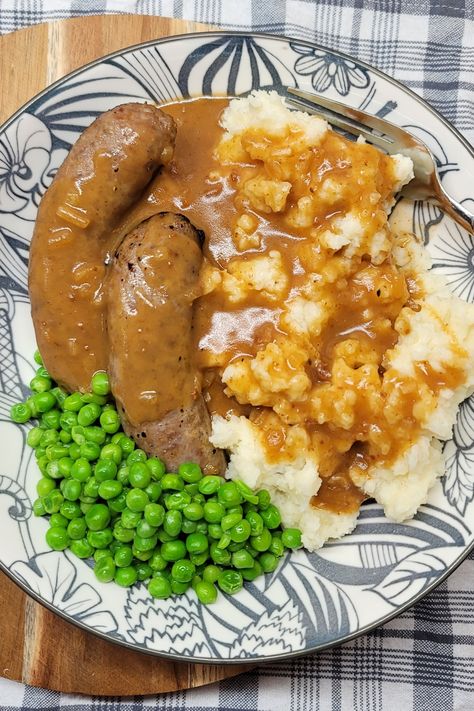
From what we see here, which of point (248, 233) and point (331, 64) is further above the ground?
point (331, 64)

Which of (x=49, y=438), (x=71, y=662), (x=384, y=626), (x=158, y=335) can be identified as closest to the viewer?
(x=158, y=335)

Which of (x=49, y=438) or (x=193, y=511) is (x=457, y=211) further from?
(x=49, y=438)

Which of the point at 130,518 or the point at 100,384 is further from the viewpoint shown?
the point at 100,384

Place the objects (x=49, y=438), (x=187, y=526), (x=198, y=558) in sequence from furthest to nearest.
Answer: (x=49, y=438) < (x=198, y=558) < (x=187, y=526)

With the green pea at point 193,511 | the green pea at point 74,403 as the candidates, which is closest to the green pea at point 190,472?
the green pea at point 193,511

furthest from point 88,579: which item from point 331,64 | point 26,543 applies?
point 331,64

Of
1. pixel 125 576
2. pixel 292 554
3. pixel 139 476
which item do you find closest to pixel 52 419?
pixel 139 476

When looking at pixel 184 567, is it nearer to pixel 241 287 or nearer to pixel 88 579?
pixel 88 579
